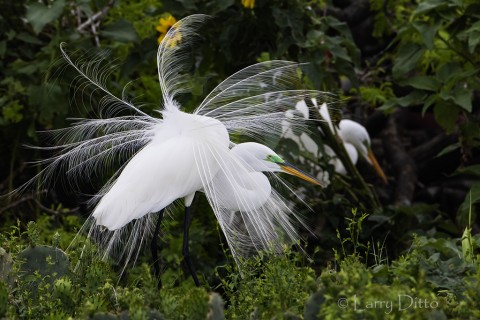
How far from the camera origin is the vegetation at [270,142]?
8.65 feet

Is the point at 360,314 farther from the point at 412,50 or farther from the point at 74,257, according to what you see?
the point at 412,50

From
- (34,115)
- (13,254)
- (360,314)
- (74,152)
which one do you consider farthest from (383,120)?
(360,314)

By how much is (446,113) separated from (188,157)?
5.44 feet

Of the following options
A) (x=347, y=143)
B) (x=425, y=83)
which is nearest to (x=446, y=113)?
(x=425, y=83)

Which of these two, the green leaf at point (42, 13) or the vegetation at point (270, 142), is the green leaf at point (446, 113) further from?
the green leaf at point (42, 13)

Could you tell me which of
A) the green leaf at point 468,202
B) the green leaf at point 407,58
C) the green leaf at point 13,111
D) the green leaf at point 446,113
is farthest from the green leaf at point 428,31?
the green leaf at point 13,111

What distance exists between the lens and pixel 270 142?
12.5 feet

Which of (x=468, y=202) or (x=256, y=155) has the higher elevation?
(x=256, y=155)

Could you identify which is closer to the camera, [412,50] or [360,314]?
[360,314]

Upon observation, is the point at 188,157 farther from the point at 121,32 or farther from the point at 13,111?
the point at 13,111

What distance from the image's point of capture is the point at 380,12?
537 centimetres

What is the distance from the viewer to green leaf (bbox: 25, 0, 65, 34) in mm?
4281

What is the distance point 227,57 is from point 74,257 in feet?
5.56

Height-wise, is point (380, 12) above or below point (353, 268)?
above
